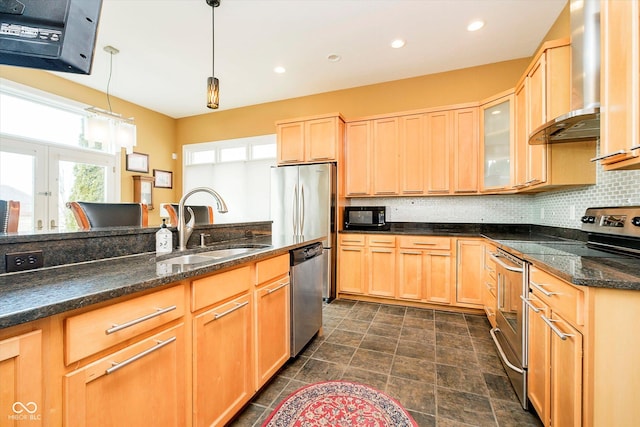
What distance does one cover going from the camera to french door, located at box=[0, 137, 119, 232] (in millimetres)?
3527

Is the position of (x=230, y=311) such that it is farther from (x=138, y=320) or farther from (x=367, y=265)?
(x=367, y=265)

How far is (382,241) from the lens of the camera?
3475 millimetres

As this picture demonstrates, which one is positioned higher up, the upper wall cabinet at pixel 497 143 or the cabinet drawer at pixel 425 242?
the upper wall cabinet at pixel 497 143

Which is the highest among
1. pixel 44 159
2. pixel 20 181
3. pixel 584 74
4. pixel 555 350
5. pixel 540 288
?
pixel 584 74

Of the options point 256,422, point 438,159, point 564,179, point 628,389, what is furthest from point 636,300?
point 438,159

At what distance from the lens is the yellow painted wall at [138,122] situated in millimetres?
3679

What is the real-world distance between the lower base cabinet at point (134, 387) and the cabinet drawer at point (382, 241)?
267cm

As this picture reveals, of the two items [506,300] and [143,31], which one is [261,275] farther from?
[143,31]

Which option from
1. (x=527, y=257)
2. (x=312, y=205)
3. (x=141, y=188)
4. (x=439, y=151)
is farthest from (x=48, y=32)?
(x=141, y=188)

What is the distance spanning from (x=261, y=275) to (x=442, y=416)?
1.32 metres

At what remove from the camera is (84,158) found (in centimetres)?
430

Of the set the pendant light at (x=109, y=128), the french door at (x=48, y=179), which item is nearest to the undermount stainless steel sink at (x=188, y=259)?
the pendant light at (x=109, y=128)

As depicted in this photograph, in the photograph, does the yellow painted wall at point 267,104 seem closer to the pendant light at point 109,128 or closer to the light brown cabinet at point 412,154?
the light brown cabinet at point 412,154

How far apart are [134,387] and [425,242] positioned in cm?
301
